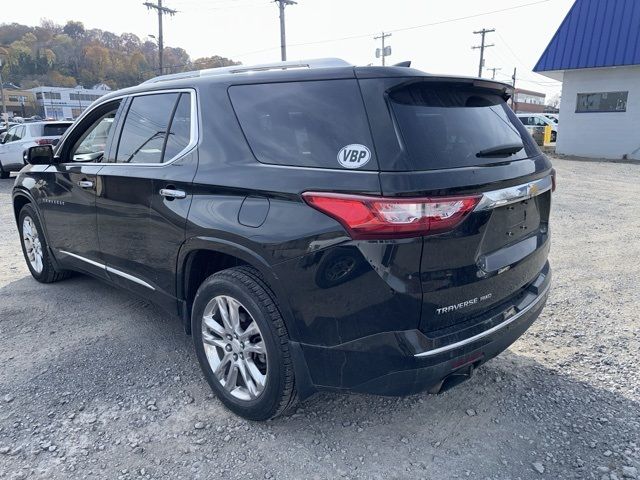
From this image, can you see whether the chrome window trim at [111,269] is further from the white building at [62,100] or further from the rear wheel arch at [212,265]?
the white building at [62,100]

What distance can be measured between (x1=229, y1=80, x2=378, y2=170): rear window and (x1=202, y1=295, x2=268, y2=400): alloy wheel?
2.85ft

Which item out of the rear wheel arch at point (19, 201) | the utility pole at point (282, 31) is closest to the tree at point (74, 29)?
the utility pole at point (282, 31)

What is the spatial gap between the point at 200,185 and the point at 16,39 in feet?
363

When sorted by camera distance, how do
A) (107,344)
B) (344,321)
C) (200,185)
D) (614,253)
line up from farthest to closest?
(614,253) < (107,344) < (200,185) < (344,321)

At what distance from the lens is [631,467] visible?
2410mm

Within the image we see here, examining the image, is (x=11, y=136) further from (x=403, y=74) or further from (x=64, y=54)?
(x=64, y=54)

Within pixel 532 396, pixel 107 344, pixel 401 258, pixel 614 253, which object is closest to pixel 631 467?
pixel 532 396

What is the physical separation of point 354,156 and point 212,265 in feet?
4.18

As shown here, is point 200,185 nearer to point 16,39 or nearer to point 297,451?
point 297,451

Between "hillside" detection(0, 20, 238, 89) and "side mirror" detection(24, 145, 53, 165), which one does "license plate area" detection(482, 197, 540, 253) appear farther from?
"hillside" detection(0, 20, 238, 89)

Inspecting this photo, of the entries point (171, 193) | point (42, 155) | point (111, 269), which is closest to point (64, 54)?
point (42, 155)

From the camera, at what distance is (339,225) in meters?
2.20

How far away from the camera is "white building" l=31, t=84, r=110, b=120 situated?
3389 inches

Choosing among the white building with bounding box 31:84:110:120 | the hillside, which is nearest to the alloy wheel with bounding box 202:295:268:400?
the hillside
